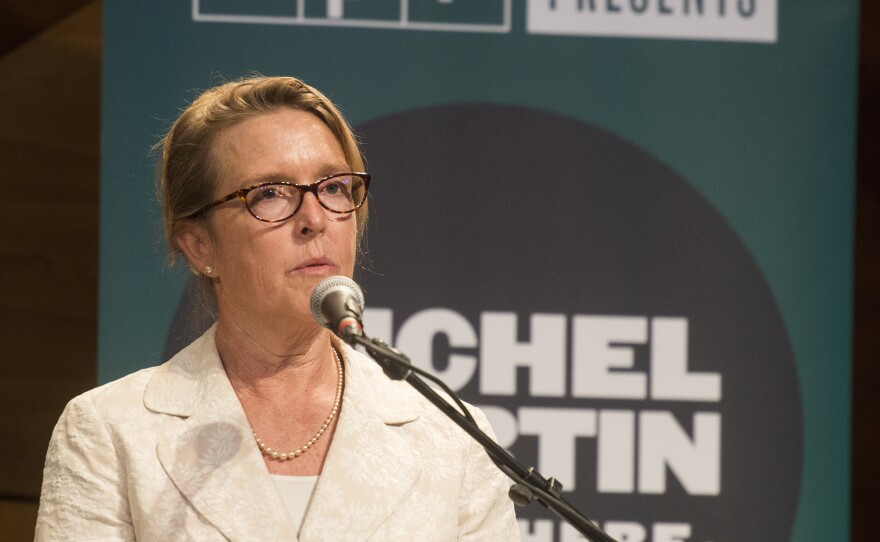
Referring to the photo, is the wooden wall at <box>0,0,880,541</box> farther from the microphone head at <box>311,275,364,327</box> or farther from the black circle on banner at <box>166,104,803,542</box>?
the microphone head at <box>311,275,364,327</box>

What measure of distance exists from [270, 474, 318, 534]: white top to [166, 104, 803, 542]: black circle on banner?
1.19 m

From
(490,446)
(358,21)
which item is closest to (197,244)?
(490,446)

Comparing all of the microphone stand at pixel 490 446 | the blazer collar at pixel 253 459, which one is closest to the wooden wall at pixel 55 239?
the blazer collar at pixel 253 459

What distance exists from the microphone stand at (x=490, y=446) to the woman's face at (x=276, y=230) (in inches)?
21.5

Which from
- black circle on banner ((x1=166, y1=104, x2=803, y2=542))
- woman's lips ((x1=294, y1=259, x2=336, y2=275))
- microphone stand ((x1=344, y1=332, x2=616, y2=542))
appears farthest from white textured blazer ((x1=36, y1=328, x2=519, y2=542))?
black circle on banner ((x1=166, y1=104, x2=803, y2=542))

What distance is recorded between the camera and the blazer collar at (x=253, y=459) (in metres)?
1.98

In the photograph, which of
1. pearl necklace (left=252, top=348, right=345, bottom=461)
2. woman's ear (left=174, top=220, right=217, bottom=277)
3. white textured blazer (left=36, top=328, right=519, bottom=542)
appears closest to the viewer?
white textured blazer (left=36, top=328, right=519, bottom=542)

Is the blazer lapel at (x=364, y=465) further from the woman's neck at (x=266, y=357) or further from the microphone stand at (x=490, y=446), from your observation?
the microphone stand at (x=490, y=446)

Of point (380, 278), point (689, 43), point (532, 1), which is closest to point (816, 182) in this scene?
point (689, 43)

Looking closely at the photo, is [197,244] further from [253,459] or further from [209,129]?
[253,459]

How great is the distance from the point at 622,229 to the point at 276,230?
4.92ft

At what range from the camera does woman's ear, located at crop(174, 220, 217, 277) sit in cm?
220

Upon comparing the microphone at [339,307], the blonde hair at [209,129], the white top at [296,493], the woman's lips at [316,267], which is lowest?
the white top at [296,493]

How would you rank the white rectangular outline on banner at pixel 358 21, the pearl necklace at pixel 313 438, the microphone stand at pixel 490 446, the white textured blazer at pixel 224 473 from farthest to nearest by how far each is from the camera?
1. the white rectangular outline on banner at pixel 358 21
2. the pearl necklace at pixel 313 438
3. the white textured blazer at pixel 224 473
4. the microphone stand at pixel 490 446
